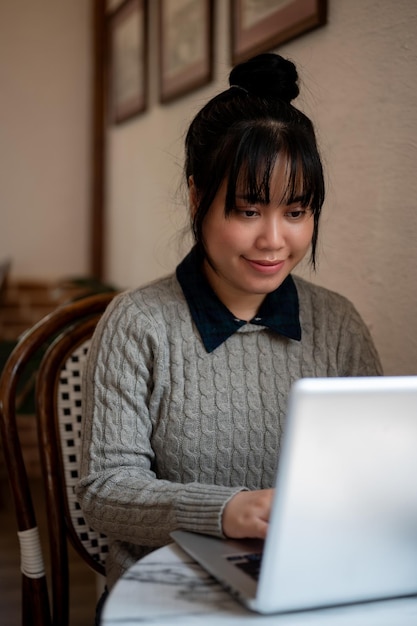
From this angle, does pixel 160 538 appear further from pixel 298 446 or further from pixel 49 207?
pixel 49 207

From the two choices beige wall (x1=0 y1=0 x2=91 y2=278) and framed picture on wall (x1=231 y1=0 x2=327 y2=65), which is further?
beige wall (x1=0 y1=0 x2=91 y2=278)

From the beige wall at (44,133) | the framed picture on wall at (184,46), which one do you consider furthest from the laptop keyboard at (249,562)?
the beige wall at (44,133)

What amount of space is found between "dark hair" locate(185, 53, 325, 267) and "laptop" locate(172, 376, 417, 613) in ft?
1.50

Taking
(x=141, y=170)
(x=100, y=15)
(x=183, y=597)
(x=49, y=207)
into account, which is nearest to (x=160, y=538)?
(x=183, y=597)

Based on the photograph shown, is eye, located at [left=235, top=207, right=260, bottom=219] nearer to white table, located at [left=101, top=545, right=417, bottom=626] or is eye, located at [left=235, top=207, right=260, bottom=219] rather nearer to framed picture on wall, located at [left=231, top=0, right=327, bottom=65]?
white table, located at [left=101, top=545, right=417, bottom=626]

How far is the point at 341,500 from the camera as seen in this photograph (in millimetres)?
640

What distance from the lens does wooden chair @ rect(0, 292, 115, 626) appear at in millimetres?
1247

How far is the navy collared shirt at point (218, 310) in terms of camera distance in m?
1.15

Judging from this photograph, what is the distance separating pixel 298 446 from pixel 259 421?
1.76 feet

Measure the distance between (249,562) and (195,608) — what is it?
0.09m

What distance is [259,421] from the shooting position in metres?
1.14

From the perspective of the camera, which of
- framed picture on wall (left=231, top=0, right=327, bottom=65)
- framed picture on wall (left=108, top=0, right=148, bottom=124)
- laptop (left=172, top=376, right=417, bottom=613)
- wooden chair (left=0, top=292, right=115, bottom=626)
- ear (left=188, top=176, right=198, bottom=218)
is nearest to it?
laptop (left=172, top=376, right=417, bottom=613)

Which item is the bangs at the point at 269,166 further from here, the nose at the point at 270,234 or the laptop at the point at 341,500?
the laptop at the point at 341,500

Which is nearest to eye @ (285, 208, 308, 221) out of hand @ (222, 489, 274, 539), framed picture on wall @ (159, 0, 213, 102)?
hand @ (222, 489, 274, 539)
